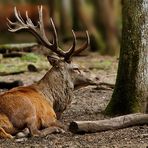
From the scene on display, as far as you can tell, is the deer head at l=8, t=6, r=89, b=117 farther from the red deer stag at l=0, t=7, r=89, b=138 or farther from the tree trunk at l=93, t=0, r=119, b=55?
the tree trunk at l=93, t=0, r=119, b=55

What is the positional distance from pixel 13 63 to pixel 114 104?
25.1ft

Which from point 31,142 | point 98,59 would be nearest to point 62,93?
point 31,142

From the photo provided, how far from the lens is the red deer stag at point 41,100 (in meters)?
7.71

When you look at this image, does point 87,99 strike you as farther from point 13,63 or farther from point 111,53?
point 111,53

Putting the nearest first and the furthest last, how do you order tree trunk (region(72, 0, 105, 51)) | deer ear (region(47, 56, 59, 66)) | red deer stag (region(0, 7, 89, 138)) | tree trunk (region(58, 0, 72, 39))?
red deer stag (region(0, 7, 89, 138)) → deer ear (region(47, 56, 59, 66)) → tree trunk (region(72, 0, 105, 51)) → tree trunk (region(58, 0, 72, 39))

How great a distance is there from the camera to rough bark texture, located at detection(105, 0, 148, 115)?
8766 millimetres

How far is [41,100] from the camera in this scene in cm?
823

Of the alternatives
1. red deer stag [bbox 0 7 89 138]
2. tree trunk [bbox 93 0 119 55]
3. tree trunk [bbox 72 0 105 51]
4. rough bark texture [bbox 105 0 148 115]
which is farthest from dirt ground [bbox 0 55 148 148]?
tree trunk [bbox 72 0 105 51]

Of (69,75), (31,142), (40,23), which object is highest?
(40,23)

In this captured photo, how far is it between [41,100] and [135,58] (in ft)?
4.91

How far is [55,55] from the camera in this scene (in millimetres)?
8578

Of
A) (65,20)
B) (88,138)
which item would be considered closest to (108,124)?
(88,138)

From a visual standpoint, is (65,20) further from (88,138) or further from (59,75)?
(88,138)

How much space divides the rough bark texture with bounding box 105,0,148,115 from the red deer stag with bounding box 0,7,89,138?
723 mm
